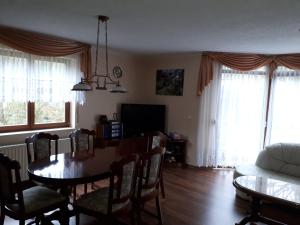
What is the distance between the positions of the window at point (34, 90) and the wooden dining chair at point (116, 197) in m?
2.26

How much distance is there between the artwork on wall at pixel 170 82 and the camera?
5.62 meters

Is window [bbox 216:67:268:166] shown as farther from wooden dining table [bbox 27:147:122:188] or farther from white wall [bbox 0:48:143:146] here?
wooden dining table [bbox 27:147:122:188]

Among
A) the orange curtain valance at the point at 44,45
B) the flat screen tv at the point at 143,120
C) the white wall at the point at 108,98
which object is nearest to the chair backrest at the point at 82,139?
the white wall at the point at 108,98

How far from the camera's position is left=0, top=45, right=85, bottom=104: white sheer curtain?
385cm

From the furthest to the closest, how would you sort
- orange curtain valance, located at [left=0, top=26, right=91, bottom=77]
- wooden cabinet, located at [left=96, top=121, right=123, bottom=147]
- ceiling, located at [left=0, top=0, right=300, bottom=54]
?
wooden cabinet, located at [left=96, top=121, right=123, bottom=147], orange curtain valance, located at [left=0, top=26, right=91, bottom=77], ceiling, located at [left=0, top=0, right=300, bottom=54]

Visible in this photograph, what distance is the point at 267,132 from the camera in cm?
523

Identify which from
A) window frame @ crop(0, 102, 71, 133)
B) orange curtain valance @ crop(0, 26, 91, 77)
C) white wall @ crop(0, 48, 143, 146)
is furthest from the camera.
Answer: white wall @ crop(0, 48, 143, 146)

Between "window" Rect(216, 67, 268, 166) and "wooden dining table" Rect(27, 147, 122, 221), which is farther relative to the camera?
"window" Rect(216, 67, 268, 166)

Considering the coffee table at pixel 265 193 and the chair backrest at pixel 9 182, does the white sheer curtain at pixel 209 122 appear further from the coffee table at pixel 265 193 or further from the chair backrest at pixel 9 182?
the chair backrest at pixel 9 182

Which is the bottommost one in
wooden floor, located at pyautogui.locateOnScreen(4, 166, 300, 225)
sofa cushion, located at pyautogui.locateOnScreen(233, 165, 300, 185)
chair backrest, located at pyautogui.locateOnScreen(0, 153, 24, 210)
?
wooden floor, located at pyautogui.locateOnScreen(4, 166, 300, 225)

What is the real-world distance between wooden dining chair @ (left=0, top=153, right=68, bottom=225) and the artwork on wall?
12.1 ft

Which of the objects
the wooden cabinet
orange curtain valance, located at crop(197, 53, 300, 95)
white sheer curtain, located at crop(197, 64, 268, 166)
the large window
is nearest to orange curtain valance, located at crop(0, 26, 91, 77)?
the wooden cabinet

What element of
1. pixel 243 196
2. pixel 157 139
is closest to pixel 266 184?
pixel 243 196

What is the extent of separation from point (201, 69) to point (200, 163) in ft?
6.58
